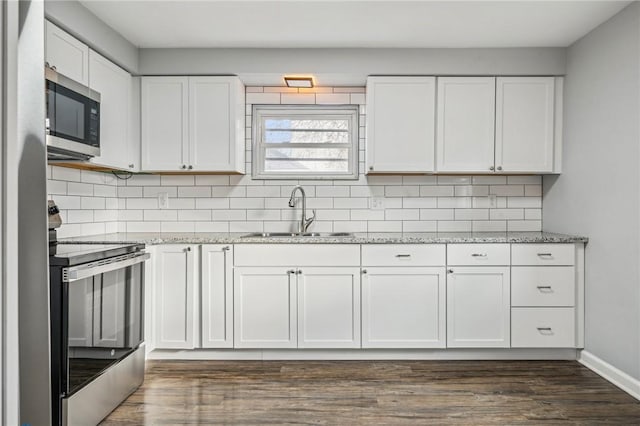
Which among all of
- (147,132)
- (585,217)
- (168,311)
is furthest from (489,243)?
(147,132)

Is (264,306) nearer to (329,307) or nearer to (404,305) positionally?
(329,307)

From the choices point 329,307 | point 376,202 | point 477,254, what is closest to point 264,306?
point 329,307

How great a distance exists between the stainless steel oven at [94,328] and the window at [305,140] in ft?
4.62

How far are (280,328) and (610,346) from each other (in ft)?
6.93

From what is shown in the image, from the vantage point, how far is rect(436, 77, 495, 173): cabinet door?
3363mm

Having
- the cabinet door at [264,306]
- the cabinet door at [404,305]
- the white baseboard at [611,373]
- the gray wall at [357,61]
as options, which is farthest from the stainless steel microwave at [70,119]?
the white baseboard at [611,373]

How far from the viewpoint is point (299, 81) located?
137 inches

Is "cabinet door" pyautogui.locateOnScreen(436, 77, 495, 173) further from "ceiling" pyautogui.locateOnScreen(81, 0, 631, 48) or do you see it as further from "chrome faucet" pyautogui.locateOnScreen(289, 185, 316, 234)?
"chrome faucet" pyautogui.locateOnScreen(289, 185, 316, 234)

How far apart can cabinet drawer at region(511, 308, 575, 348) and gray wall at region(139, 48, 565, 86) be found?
5.71 ft

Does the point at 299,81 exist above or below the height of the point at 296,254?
above

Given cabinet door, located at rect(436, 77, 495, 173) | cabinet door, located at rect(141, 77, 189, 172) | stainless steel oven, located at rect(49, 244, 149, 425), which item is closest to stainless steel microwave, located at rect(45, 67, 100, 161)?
stainless steel oven, located at rect(49, 244, 149, 425)

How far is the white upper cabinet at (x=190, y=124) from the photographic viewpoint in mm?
3381

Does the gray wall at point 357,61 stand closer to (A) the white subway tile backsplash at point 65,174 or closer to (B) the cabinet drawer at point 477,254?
(A) the white subway tile backsplash at point 65,174

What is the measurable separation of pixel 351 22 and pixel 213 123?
125 centimetres
